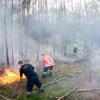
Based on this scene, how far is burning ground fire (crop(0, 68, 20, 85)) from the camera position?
13.5 meters

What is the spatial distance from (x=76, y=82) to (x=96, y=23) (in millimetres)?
22727

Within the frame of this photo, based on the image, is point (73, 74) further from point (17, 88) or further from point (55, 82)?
point (17, 88)

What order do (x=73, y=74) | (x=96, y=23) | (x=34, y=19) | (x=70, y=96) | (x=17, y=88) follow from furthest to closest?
1. (x=96, y=23)
2. (x=34, y=19)
3. (x=73, y=74)
4. (x=17, y=88)
5. (x=70, y=96)

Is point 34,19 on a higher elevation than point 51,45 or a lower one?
higher

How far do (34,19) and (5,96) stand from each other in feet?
54.3

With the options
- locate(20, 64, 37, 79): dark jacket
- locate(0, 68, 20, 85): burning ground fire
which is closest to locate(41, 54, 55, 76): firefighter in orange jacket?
locate(0, 68, 20, 85): burning ground fire

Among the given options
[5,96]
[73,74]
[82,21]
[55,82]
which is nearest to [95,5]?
[82,21]

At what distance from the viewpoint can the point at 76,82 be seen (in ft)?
44.8

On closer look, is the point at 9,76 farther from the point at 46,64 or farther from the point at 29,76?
the point at 29,76

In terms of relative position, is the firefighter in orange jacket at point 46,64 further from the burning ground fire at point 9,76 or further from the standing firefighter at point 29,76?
the standing firefighter at point 29,76

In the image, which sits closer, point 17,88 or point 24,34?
point 17,88

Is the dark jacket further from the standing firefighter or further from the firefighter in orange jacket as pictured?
the firefighter in orange jacket

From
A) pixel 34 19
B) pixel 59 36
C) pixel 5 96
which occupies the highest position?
pixel 34 19

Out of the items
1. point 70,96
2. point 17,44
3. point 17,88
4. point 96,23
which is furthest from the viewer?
point 96,23
